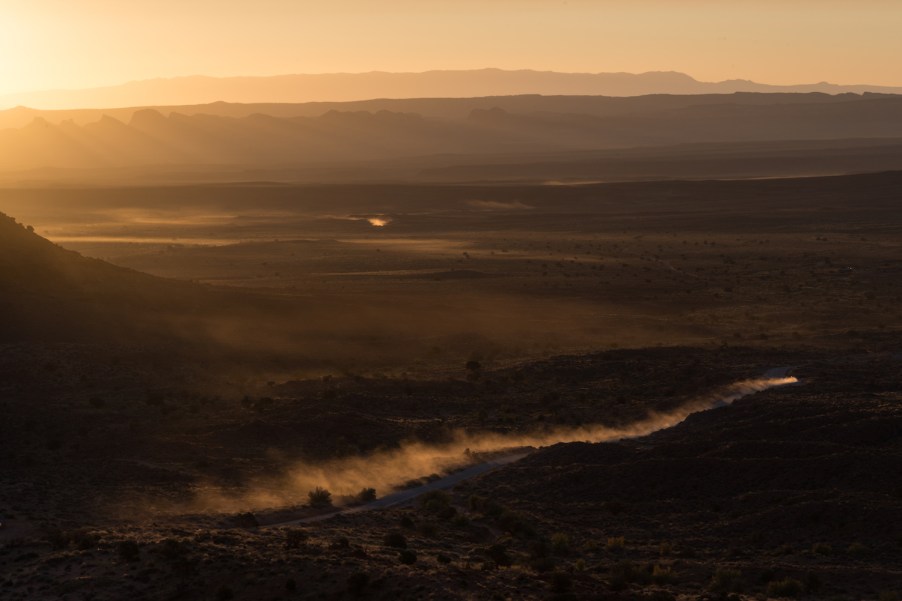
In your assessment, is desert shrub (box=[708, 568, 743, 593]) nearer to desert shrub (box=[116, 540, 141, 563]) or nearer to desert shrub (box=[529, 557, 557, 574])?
desert shrub (box=[529, 557, 557, 574])

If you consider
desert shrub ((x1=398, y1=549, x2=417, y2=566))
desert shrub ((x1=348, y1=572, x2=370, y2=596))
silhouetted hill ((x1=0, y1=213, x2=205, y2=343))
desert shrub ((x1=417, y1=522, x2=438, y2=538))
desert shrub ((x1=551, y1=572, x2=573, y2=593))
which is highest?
silhouetted hill ((x1=0, y1=213, x2=205, y2=343))

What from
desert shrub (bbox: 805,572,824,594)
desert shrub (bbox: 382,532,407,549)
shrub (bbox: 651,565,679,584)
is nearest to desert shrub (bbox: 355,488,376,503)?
desert shrub (bbox: 382,532,407,549)

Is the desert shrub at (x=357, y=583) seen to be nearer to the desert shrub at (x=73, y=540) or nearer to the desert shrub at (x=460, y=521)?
the desert shrub at (x=73, y=540)

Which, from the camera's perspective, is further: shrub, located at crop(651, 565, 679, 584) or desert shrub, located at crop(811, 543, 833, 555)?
desert shrub, located at crop(811, 543, 833, 555)

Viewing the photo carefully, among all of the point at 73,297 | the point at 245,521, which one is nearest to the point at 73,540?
the point at 245,521

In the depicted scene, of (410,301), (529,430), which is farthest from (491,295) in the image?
(529,430)

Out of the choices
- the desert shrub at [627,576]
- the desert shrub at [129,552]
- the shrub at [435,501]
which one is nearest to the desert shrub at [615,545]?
the desert shrub at [627,576]
